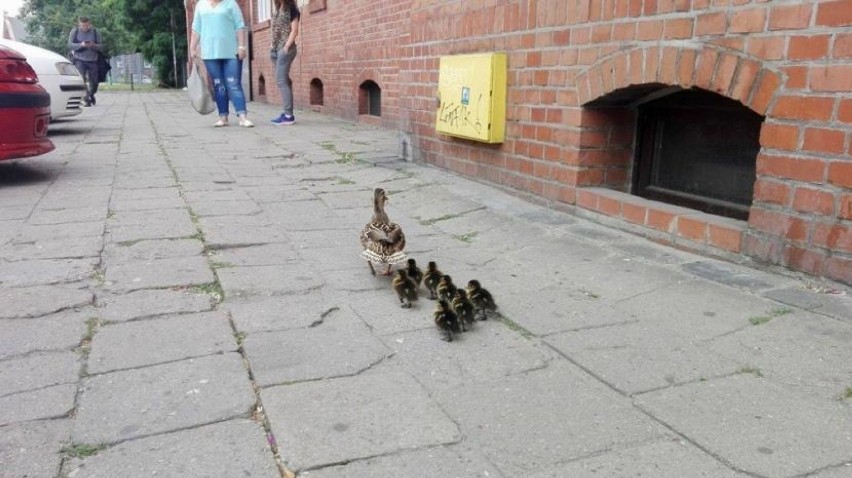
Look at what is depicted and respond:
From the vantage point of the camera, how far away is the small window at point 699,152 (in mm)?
4480

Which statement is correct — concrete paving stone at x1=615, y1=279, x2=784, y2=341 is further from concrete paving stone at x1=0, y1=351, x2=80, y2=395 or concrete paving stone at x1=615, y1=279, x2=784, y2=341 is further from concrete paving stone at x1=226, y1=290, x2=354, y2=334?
concrete paving stone at x1=0, y1=351, x2=80, y2=395

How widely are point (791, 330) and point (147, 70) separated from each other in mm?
62236

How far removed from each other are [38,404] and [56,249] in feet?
7.28

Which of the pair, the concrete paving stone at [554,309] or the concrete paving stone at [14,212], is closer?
the concrete paving stone at [554,309]

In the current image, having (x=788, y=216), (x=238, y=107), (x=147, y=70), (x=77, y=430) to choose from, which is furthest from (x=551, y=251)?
(x=147, y=70)

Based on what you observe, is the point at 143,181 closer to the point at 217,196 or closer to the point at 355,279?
the point at 217,196

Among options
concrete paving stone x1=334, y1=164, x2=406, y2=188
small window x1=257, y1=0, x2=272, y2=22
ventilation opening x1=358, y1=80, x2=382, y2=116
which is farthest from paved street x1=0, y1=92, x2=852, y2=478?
small window x1=257, y1=0, x2=272, y2=22

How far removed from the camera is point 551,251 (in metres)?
4.46

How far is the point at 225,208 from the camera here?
5680mm

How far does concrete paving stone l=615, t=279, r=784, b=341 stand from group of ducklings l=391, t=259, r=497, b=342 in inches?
27.8

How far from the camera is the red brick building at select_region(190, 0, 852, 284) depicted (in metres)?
3.47

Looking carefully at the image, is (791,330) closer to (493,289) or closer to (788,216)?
(788,216)

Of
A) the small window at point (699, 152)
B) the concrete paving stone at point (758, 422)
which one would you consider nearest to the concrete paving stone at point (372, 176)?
the small window at point (699, 152)

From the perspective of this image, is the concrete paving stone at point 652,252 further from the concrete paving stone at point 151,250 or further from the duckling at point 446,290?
the concrete paving stone at point 151,250
